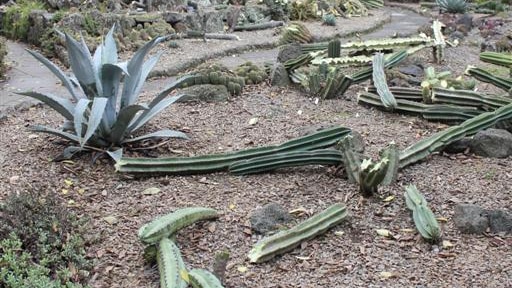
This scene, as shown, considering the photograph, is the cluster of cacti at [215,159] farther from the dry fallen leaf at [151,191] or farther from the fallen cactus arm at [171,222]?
the fallen cactus arm at [171,222]

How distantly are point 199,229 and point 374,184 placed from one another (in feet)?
3.70

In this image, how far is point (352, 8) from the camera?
13.2 m

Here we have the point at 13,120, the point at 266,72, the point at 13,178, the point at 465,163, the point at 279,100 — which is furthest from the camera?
the point at 266,72

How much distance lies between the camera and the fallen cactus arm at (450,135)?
4.59 meters

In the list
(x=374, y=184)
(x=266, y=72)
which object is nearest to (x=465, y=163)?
(x=374, y=184)

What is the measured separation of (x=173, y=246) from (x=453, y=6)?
10.5 metres

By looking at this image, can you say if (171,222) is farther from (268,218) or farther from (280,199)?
(280,199)

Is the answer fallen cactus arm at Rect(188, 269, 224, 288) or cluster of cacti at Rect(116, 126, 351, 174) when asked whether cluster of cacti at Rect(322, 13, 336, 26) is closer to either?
cluster of cacti at Rect(116, 126, 351, 174)

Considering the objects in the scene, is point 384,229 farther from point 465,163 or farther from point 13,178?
point 13,178

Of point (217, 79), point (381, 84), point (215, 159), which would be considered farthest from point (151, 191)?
point (381, 84)

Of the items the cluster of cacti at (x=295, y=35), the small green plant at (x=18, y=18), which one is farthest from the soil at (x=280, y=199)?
the small green plant at (x=18, y=18)

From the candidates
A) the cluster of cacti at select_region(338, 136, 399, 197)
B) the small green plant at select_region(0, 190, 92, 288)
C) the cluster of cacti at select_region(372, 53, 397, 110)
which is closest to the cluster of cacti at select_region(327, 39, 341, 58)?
the cluster of cacti at select_region(372, 53, 397, 110)

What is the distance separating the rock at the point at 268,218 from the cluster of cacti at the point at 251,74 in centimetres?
302

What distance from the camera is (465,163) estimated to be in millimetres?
4699
